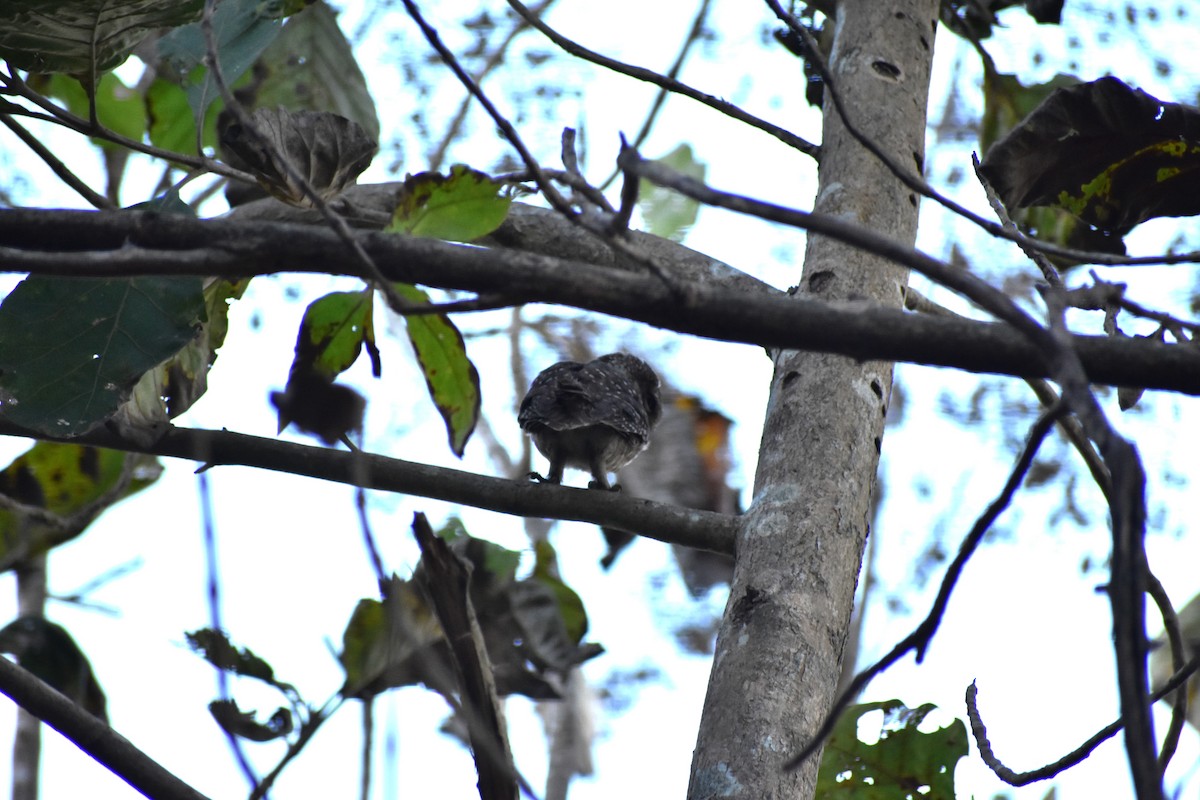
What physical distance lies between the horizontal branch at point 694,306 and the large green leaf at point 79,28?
1069mm

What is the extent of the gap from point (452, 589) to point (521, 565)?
1012 mm

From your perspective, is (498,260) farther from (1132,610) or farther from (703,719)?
(703,719)

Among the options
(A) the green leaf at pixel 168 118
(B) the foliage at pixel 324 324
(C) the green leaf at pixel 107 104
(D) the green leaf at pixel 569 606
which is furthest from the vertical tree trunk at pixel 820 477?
(C) the green leaf at pixel 107 104

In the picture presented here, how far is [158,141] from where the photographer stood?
2.89 meters

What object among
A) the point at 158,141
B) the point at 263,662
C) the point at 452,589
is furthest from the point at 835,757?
the point at 158,141

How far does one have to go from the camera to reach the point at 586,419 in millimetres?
3383

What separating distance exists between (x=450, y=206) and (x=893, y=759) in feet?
4.87

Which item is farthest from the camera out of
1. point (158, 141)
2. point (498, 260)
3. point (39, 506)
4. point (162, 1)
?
point (158, 141)

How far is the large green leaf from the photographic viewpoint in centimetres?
194

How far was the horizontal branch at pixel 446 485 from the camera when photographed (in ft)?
6.37

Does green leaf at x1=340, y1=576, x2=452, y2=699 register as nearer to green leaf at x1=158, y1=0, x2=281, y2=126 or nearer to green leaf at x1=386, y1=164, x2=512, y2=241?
green leaf at x1=386, y1=164, x2=512, y2=241

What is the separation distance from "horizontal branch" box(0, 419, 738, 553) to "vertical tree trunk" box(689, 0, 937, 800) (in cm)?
13

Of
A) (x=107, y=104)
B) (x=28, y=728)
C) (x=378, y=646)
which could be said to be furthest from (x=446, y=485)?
(x=107, y=104)

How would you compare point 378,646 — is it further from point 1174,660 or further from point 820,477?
point 1174,660
